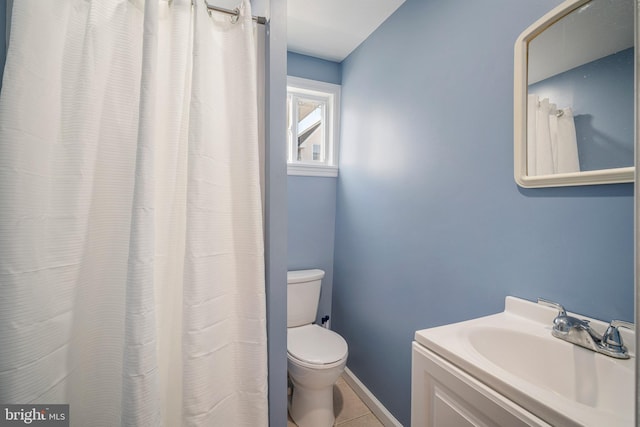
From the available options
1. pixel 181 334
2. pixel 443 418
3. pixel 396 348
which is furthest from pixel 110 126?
pixel 396 348

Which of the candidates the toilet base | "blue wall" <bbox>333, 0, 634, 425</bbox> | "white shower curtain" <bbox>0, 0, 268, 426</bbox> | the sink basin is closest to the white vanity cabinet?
the sink basin

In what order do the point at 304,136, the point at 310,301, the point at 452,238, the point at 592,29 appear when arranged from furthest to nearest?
the point at 304,136 → the point at 310,301 → the point at 452,238 → the point at 592,29

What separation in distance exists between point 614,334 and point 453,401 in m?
0.48

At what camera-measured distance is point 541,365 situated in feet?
2.56

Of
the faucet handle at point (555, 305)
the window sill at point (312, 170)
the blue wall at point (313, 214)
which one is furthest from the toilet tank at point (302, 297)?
the faucet handle at point (555, 305)

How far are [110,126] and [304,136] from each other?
166cm

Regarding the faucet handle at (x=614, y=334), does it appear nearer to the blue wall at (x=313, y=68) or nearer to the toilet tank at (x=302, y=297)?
the toilet tank at (x=302, y=297)

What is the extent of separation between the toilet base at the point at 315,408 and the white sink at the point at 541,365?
1.08 m

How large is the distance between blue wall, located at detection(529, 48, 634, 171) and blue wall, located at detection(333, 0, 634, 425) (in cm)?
10

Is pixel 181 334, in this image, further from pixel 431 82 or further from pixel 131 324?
pixel 431 82

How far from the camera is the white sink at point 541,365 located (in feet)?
1.67

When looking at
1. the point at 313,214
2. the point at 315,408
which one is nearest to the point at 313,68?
the point at 313,214

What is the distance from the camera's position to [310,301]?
196 centimetres

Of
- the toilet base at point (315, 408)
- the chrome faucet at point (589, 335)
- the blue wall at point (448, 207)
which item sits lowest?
the toilet base at point (315, 408)
